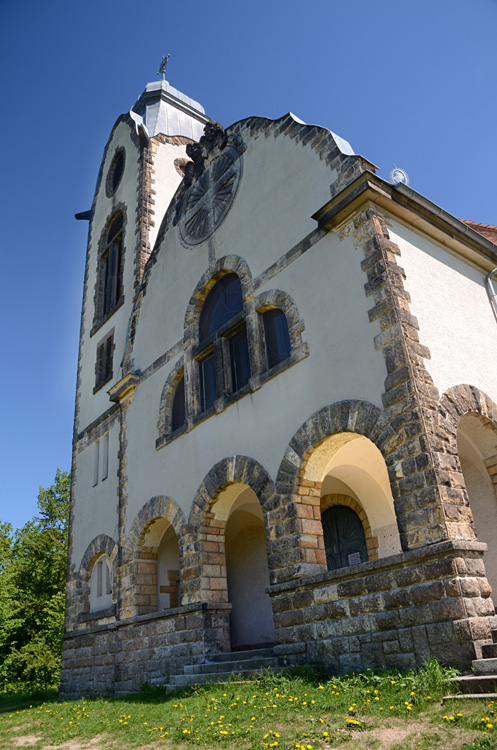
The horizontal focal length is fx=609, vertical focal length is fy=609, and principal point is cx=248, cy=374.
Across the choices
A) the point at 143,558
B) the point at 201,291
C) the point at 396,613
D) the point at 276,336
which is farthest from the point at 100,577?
the point at 396,613

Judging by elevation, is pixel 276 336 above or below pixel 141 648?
above

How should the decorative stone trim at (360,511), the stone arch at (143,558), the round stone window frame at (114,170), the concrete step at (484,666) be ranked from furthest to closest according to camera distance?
the round stone window frame at (114,170)
the stone arch at (143,558)
the decorative stone trim at (360,511)
the concrete step at (484,666)

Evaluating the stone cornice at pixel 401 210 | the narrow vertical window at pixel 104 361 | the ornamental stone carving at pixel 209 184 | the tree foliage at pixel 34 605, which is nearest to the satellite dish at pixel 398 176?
the stone cornice at pixel 401 210

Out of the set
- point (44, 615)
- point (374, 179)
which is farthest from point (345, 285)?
point (44, 615)

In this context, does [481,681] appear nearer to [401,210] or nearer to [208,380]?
[401,210]

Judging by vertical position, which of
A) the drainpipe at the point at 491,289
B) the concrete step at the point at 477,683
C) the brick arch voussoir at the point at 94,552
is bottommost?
the concrete step at the point at 477,683

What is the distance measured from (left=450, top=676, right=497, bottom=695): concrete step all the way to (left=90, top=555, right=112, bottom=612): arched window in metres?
10.6

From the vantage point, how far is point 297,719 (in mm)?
5930

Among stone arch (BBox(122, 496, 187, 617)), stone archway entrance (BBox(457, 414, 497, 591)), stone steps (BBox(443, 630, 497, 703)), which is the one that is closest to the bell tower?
stone arch (BBox(122, 496, 187, 617))

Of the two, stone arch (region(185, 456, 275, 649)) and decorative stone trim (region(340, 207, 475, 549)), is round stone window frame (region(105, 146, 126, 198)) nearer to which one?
stone arch (region(185, 456, 275, 649))

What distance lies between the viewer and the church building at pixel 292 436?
7.41 metres

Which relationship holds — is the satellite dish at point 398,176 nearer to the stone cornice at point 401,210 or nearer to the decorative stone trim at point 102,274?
the stone cornice at point 401,210

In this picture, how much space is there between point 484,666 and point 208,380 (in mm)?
7862

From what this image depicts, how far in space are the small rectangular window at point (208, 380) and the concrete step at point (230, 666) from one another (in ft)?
15.5
